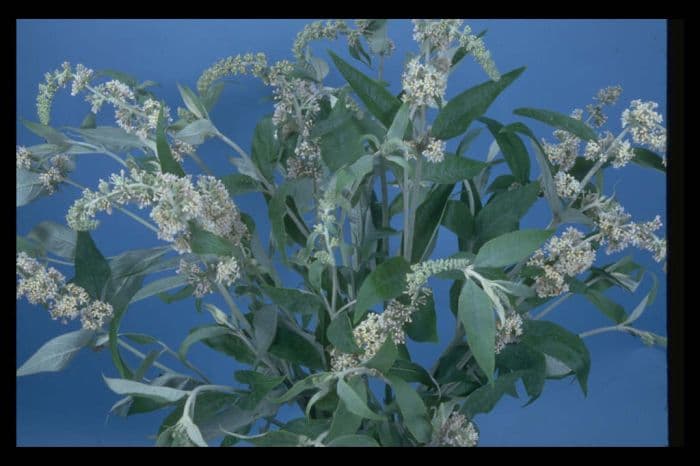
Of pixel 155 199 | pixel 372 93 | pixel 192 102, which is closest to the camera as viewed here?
pixel 155 199

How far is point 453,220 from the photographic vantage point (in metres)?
0.80

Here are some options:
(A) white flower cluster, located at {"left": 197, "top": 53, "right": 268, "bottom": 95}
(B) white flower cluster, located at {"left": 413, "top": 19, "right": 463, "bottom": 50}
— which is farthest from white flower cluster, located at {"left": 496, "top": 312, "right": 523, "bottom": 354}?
(A) white flower cluster, located at {"left": 197, "top": 53, "right": 268, "bottom": 95}

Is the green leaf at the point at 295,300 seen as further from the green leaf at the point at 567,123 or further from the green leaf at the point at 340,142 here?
the green leaf at the point at 567,123

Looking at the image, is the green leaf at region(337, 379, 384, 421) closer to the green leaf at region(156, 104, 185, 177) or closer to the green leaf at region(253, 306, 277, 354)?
the green leaf at region(253, 306, 277, 354)

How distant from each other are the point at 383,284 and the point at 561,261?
0.16 metres

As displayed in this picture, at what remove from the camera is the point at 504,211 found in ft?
2.61

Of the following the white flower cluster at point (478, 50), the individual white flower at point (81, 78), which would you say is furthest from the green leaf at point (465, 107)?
the individual white flower at point (81, 78)

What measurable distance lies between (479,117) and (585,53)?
0.57 meters

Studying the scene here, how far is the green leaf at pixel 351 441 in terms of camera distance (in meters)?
0.67

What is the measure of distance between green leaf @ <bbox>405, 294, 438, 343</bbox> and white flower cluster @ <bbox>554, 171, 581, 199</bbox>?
5.9 inches

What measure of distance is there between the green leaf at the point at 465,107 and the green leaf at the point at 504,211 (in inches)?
3.9

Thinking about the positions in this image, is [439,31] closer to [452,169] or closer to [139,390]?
[452,169]

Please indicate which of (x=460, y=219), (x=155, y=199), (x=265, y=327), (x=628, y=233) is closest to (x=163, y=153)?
(x=155, y=199)

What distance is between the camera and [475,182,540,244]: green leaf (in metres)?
0.78
